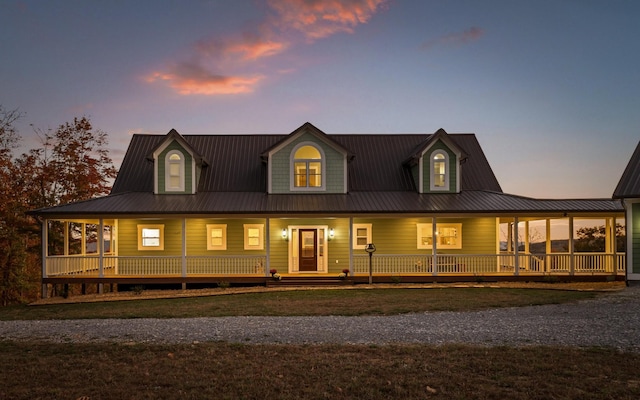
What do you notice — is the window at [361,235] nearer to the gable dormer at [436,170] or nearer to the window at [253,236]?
the gable dormer at [436,170]

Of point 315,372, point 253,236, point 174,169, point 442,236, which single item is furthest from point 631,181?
point 174,169

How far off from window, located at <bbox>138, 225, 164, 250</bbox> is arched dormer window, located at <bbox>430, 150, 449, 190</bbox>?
12740 millimetres

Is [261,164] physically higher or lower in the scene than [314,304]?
higher

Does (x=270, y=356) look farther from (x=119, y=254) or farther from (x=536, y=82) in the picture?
(x=536, y=82)

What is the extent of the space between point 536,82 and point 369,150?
9878 mm

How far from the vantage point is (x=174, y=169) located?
2367 cm

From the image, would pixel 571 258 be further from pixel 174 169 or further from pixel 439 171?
pixel 174 169

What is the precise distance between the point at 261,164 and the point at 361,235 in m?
6.23

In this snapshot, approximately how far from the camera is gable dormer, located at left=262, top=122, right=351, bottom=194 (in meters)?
23.5

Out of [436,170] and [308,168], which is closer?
[308,168]

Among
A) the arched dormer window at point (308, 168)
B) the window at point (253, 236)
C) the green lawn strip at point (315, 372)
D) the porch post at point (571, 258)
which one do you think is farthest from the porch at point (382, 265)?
the green lawn strip at point (315, 372)

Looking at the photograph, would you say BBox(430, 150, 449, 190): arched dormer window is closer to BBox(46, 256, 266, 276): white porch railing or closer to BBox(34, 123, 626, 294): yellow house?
BBox(34, 123, 626, 294): yellow house

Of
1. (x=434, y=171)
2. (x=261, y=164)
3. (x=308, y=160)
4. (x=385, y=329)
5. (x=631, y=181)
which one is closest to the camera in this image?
(x=385, y=329)

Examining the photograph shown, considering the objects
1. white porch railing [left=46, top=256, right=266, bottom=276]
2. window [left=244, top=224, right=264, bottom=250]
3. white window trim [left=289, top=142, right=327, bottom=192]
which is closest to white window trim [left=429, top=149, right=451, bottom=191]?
white window trim [left=289, top=142, right=327, bottom=192]
